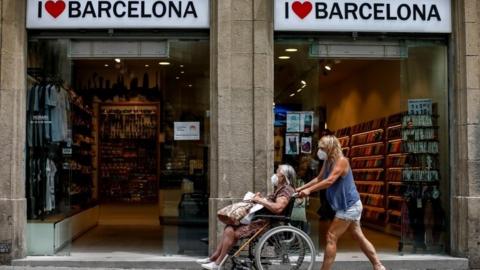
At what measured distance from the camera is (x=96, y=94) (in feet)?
47.1

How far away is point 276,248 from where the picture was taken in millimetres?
7676

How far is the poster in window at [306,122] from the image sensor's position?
10109 millimetres

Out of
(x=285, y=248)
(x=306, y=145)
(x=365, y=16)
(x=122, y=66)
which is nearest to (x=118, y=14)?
(x=122, y=66)

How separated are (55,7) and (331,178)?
493 centimetres

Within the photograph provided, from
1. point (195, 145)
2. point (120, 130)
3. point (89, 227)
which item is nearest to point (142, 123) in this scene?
point (120, 130)

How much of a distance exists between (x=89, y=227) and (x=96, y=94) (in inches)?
114

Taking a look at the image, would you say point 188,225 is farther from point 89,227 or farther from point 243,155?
point 89,227

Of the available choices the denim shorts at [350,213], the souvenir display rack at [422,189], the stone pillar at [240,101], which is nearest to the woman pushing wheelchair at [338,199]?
the denim shorts at [350,213]

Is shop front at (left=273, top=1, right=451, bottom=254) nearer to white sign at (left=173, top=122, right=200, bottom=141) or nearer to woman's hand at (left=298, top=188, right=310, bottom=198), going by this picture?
white sign at (left=173, top=122, right=200, bottom=141)

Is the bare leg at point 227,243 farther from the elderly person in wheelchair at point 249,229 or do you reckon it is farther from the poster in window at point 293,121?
the poster in window at point 293,121

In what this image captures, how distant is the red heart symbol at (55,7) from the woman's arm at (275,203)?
423cm

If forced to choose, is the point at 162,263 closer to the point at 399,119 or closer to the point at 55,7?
the point at 55,7

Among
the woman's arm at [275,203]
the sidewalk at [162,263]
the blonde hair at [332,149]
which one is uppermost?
the blonde hair at [332,149]

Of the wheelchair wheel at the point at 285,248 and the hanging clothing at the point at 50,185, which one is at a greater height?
the hanging clothing at the point at 50,185
